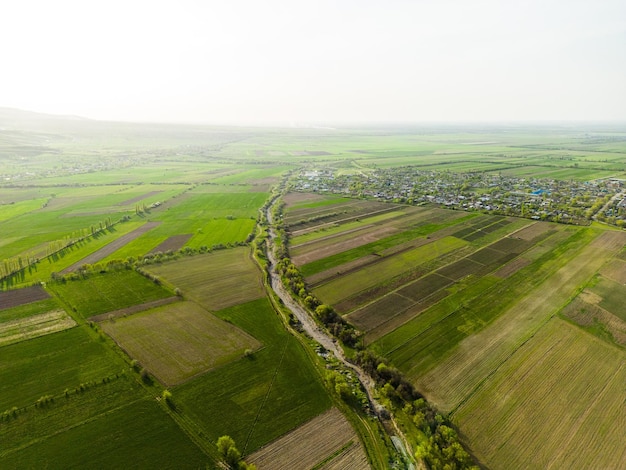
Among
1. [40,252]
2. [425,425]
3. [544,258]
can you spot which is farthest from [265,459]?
[40,252]

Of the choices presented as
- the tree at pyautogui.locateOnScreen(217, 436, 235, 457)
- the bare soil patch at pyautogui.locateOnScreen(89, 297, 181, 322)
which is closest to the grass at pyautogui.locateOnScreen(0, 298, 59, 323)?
the bare soil patch at pyautogui.locateOnScreen(89, 297, 181, 322)

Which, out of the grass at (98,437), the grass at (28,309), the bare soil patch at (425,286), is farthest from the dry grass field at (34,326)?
the bare soil patch at (425,286)

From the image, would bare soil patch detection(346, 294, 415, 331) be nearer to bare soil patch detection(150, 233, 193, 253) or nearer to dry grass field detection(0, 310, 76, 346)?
dry grass field detection(0, 310, 76, 346)

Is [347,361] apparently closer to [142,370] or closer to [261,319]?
[261,319]

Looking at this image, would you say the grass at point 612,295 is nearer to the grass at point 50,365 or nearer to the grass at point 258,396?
the grass at point 258,396

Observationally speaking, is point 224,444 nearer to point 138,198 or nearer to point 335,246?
point 335,246

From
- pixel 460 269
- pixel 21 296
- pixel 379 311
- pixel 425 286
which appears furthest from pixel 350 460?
pixel 21 296
